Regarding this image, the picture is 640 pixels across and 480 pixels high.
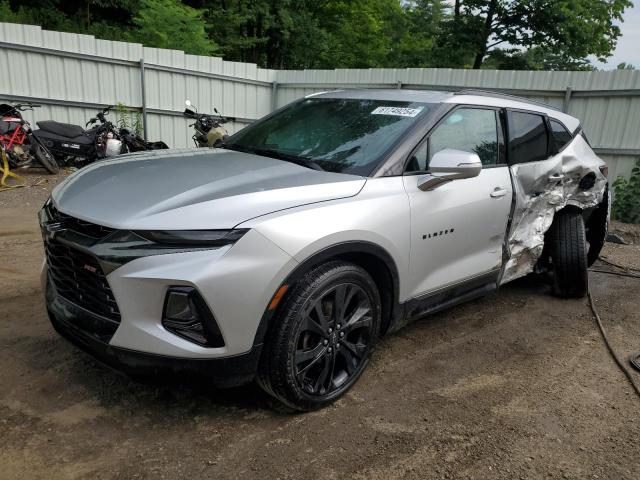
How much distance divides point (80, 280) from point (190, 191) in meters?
0.66

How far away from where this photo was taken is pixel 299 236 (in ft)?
7.77

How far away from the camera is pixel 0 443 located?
2330 mm

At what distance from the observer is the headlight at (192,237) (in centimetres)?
218

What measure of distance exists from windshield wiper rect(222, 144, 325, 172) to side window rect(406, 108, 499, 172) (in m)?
0.56

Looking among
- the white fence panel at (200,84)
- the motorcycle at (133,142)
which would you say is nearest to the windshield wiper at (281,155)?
the white fence panel at (200,84)

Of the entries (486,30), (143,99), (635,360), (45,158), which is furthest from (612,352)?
(486,30)

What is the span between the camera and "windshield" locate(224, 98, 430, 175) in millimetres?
2998

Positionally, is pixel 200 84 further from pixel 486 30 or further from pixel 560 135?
pixel 486 30

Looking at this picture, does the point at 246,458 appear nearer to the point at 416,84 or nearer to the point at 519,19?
the point at 416,84

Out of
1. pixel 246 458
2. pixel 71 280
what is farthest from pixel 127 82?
pixel 246 458

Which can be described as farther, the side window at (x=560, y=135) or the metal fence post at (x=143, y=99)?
the metal fence post at (x=143, y=99)

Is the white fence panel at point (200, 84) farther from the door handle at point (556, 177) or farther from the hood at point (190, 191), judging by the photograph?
the hood at point (190, 191)

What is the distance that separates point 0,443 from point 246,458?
1120 mm

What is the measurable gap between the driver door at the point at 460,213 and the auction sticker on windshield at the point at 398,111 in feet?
0.59
